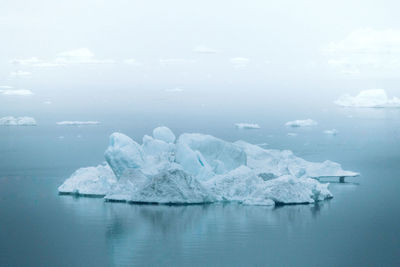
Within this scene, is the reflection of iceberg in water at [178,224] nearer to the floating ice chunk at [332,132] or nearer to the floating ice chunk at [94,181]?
the floating ice chunk at [94,181]

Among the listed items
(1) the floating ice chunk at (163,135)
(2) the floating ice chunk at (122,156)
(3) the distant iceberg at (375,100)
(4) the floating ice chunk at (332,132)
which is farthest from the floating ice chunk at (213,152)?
(3) the distant iceberg at (375,100)

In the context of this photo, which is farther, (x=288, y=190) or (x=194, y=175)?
(x=194, y=175)

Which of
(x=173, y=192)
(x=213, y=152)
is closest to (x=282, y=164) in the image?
(x=213, y=152)

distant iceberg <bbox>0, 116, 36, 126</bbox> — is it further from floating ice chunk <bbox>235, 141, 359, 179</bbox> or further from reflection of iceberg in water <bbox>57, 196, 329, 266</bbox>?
reflection of iceberg in water <bbox>57, 196, 329, 266</bbox>

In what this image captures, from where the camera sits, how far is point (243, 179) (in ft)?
61.7

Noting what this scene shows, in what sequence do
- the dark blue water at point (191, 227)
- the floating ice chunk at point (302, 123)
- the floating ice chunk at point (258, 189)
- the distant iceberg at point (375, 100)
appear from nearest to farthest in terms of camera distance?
1. the dark blue water at point (191, 227)
2. the floating ice chunk at point (258, 189)
3. the floating ice chunk at point (302, 123)
4. the distant iceberg at point (375, 100)

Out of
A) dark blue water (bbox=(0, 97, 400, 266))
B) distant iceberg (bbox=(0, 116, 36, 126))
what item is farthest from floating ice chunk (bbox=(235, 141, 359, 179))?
distant iceberg (bbox=(0, 116, 36, 126))

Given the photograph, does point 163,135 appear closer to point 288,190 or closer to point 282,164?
point 282,164

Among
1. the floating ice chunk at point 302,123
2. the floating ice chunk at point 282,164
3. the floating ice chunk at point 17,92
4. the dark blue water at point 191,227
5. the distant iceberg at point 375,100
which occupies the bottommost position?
the dark blue water at point 191,227

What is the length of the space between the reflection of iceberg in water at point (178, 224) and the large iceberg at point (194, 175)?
240 millimetres

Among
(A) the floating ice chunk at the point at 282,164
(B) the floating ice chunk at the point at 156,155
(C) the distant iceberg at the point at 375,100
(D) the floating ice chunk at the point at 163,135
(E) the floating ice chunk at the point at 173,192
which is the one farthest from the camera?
(C) the distant iceberg at the point at 375,100

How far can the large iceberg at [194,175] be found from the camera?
61.3ft

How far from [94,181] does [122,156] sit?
41.5 inches

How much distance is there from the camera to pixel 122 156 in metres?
19.4
